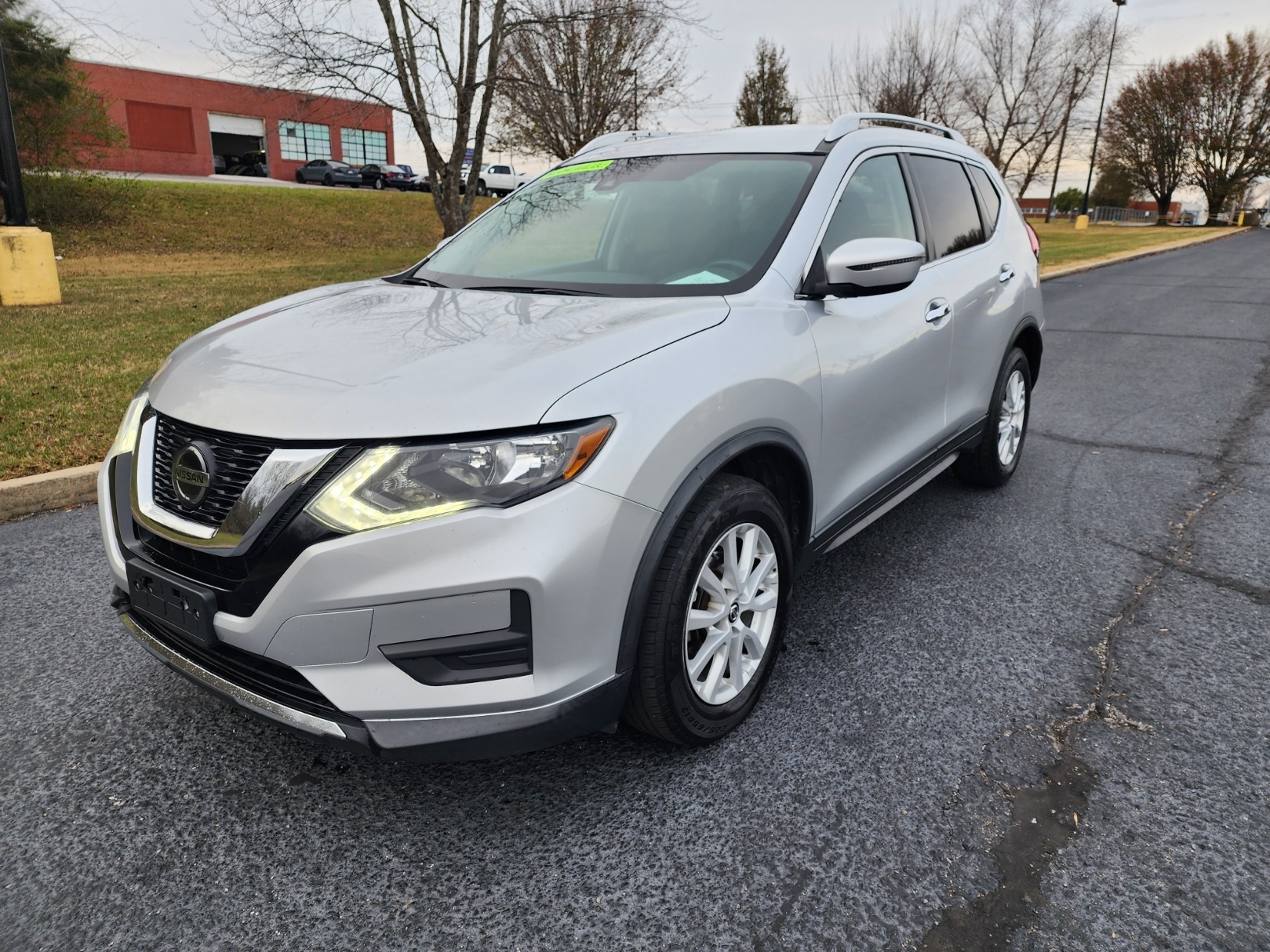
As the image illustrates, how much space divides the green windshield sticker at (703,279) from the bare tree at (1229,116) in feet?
237

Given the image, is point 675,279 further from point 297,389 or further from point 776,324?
point 297,389

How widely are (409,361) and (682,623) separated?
Answer: 96cm

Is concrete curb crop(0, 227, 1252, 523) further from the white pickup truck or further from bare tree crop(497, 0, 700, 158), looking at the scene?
the white pickup truck

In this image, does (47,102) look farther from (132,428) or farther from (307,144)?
(307,144)

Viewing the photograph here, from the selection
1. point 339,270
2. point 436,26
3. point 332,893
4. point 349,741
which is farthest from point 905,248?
point 339,270

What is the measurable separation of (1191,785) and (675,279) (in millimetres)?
2110

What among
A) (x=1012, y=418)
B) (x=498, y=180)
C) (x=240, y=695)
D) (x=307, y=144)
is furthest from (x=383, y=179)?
(x=240, y=695)

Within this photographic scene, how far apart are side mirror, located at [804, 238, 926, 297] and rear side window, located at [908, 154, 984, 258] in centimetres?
104

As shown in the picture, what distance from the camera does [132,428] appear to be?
2.59 m

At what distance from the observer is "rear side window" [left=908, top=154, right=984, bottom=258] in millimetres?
3889

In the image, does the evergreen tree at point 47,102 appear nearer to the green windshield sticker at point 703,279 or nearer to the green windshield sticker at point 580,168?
the green windshield sticker at point 580,168

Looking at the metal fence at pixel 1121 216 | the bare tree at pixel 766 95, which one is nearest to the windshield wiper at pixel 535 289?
the bare tree at pixel 766 95

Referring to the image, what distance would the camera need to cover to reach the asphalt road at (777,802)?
1.98 meters

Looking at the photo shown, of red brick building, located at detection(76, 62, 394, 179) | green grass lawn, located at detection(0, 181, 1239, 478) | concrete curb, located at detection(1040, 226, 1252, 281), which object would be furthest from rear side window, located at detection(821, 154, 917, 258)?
red brick building, located at detection(76, 62, 394, 179)
